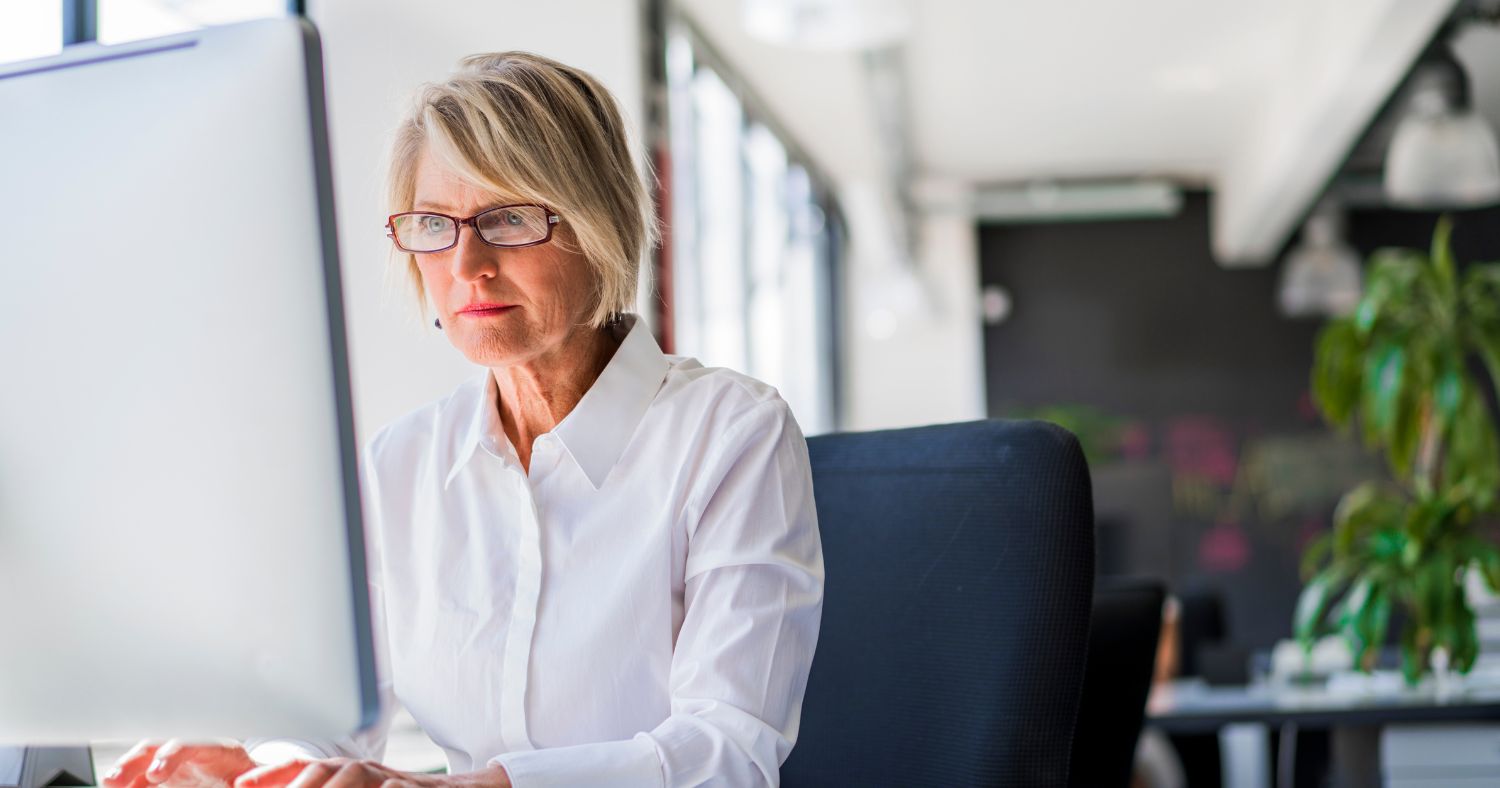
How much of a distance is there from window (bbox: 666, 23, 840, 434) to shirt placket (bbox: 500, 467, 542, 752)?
9.84 feet

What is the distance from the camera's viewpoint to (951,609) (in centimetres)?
124

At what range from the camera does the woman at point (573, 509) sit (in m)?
1.05

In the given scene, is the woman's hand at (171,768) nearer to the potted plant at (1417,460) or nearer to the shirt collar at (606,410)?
the shirt collar at (606,410)

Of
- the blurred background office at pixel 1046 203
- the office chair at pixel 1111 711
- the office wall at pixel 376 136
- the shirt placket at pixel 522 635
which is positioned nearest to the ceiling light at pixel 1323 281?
the blurred background office at pixel 1046 203

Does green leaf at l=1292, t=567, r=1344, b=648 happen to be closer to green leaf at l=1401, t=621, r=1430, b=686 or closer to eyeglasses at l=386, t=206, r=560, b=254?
green leaf at l=1401, t=621, r=1430, b=686

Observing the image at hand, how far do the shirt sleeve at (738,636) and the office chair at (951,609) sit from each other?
190mm

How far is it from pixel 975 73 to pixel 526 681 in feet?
19.4

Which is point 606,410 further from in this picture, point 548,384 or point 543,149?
point 543,149

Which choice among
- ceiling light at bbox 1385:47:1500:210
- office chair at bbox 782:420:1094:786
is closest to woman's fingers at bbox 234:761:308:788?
office chair at bbox 782:420:1094:786

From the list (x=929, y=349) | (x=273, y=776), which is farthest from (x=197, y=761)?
(x=929, y=349)

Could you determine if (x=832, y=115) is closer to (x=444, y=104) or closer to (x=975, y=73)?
(x=975, y=73)

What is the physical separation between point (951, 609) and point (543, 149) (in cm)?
54

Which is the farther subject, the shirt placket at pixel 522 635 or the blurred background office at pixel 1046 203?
the blurred background office at pixel 1046 203

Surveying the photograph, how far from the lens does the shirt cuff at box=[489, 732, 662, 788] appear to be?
89 cm
